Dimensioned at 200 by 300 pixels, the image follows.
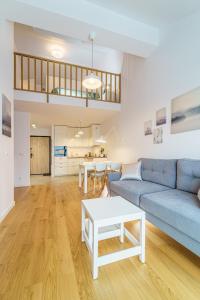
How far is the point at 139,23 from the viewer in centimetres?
261

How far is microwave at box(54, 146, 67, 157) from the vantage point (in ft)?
21.8

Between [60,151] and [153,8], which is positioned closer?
[153,8]

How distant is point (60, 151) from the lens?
672 centimetres

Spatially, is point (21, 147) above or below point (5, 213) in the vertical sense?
above

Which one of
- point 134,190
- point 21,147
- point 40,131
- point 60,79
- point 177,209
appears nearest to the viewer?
point 177,209

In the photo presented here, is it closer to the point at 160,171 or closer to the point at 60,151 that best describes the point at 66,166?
the point at 60,151

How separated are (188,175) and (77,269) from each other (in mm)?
1712

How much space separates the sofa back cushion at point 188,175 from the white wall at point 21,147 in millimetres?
4167

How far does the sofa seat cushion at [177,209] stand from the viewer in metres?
1.28

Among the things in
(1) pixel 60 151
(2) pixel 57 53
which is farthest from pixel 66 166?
(2) pixel 57 53

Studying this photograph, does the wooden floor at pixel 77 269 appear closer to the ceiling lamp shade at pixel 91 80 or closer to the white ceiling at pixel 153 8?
the ceiling lamp shade at pixel 91 80

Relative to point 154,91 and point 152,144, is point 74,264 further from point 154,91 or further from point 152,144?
point 154,91

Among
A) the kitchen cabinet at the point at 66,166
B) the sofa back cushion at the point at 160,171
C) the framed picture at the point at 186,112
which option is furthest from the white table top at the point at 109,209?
the kitchen cabinet at the point at 66,166

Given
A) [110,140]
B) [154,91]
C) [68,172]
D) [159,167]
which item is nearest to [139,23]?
[154,91]
